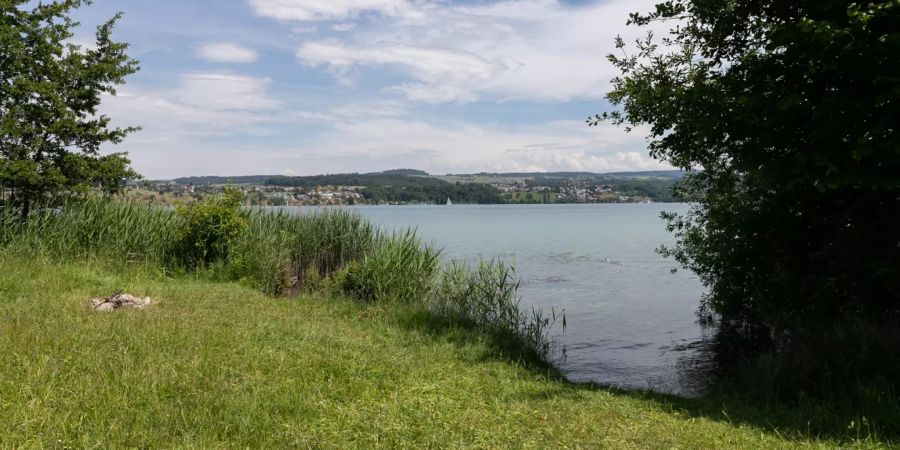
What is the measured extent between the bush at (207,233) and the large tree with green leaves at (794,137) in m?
10.9

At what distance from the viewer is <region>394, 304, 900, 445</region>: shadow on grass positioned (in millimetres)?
6363

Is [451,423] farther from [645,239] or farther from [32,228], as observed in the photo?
[645,239]

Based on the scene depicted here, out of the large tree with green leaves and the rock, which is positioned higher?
the large tree with green leaves

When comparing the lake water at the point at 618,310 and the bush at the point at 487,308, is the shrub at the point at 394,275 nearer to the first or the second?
the bush at the point at 487,308

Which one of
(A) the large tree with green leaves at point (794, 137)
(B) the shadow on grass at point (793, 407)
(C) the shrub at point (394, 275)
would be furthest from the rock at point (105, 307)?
(A) the large tree with green leaves at point (794, 137)

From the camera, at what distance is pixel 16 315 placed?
8953 millimetres

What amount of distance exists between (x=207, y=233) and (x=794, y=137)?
572 inches

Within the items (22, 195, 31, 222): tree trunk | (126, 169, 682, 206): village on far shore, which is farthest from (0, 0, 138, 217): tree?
(126, 169, 682, 206): village on far shore

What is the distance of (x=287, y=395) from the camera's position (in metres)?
6.38

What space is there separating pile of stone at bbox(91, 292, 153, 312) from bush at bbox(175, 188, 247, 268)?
592 cm

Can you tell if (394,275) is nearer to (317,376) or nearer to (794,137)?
(317,376)

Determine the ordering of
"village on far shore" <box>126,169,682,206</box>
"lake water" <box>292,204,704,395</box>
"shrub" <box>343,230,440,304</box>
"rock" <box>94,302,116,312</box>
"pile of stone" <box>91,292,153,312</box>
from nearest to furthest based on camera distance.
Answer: "rock" <box>94,302,116,312</box>, "pile of stone" <box>91,292,153,312</box>, "lake water" <box>292,204,704,395</box>, "shrub" <box>343,230,440,304</box>, "village on far shore" <box>126,169,682,206</box>

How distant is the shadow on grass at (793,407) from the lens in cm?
636

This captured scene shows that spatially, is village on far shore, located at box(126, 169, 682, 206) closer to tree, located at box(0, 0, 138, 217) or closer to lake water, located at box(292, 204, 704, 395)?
lake water, located at box(292, 204, 704, 395)
